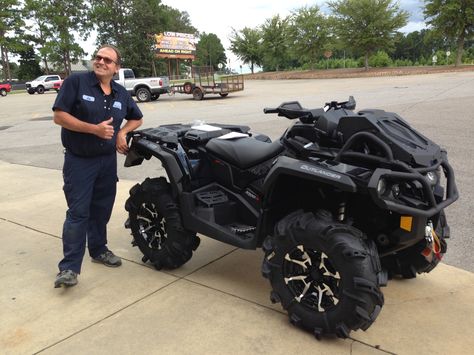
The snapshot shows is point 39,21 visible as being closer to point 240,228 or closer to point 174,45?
point 174,45

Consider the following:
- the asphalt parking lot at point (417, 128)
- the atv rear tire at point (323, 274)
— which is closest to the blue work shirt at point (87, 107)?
the atv rear tire at point (323, 274)

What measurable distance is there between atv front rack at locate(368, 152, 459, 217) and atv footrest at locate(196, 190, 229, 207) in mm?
1400

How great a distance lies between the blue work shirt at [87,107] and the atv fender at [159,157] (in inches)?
10.9

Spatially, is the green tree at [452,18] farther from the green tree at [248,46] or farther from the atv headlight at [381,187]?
the atv headlight at [381,187]

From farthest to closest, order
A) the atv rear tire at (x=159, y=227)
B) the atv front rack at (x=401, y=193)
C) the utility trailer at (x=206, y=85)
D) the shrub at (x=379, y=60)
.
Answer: the shrub at (x=379, y=60) < the utility trailer at (x=206, y=85) < the atv rear tire at (x=159, y=227) < the atv front rack at (x=401, y=193)

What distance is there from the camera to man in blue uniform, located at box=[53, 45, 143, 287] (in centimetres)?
333

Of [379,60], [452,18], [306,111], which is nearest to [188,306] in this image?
[306,111]

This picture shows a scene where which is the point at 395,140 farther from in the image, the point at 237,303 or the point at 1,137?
the point at 1,137

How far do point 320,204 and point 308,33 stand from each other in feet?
151

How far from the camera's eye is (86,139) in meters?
3.43

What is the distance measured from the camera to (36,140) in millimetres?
12133

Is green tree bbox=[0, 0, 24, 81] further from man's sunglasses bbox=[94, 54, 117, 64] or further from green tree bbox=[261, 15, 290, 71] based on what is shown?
man's sunglasses bbox=[94, 54, 117, 64]

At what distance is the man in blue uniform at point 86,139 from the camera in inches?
131

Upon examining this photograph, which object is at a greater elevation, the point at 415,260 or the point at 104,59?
the point at 104,59
